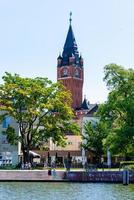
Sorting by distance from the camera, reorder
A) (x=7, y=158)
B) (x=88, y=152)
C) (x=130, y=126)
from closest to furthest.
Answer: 1. (x=130, y=126)
2. (x=7, y=158)
3. (x=88, y=152)

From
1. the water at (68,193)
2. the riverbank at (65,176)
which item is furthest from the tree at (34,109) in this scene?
the water at (68,193)

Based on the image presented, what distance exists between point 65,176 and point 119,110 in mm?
11445

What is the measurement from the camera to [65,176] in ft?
204

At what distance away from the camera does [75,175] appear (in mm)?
61562

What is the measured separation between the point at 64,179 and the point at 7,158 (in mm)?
30002

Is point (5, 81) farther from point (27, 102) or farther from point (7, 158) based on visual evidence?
point (7, 158)

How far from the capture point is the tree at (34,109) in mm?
81688

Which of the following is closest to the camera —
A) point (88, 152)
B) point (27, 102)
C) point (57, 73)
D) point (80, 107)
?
point (27, 102)

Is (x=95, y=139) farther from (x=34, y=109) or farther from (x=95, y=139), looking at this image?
(x=34, y=109)

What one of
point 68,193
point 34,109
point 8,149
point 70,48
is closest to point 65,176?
point 68,193

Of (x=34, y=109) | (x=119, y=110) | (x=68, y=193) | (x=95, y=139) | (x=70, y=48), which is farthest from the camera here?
(x=70, y=48)

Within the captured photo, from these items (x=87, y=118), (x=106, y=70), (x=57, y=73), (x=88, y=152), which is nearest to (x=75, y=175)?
(x=106, y=70)

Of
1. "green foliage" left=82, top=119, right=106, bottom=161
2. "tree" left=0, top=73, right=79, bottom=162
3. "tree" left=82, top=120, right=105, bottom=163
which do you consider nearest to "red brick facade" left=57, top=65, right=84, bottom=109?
"tree" left=82, top=120, right=105, bottom=163

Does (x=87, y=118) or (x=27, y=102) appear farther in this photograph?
(x=87, y=118)
